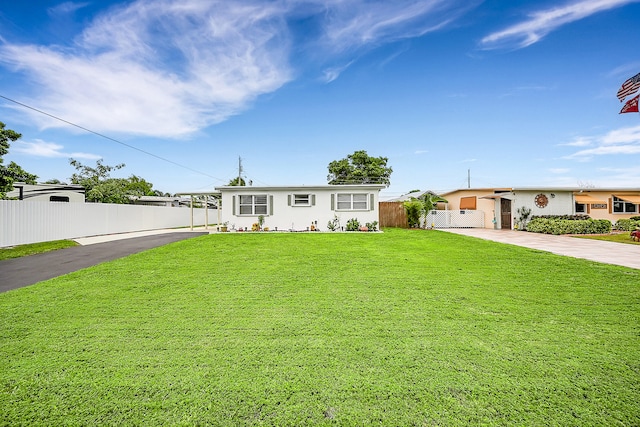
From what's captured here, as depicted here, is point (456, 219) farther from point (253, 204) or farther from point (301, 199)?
point (253, 204)

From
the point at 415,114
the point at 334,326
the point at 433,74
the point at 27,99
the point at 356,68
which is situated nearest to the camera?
the point at 334,326

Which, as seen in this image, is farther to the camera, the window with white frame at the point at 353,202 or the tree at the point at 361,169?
the tree at the point at 361,169

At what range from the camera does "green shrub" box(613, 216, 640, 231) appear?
56.1ft

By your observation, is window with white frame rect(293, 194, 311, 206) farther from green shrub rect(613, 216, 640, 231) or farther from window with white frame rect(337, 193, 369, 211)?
green shrub rect(613, 216, 640, 231)

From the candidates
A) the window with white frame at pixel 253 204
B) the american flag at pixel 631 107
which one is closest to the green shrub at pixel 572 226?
the american flag at pixel 631 107

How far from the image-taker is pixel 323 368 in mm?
2375

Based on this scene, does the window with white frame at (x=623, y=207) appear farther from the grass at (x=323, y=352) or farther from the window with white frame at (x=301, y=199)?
the window with white frame at (x=301, y=199)

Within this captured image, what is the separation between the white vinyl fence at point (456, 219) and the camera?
2059cm

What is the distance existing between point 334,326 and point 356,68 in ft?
50.8

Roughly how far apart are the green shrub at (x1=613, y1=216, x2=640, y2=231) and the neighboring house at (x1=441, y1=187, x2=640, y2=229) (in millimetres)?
1165

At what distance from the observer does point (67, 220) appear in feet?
43.9

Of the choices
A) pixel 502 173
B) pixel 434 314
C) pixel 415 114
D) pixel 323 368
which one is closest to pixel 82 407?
pixel 323 368

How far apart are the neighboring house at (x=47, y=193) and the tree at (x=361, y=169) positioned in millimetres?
26929

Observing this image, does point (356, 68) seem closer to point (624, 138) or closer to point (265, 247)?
point (265, 247)
